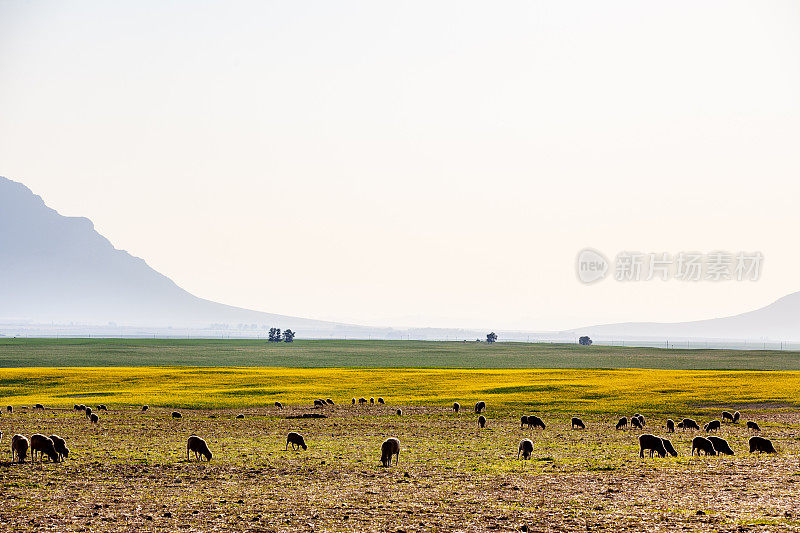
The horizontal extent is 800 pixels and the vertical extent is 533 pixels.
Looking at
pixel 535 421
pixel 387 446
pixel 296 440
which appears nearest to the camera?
pixel 387 446

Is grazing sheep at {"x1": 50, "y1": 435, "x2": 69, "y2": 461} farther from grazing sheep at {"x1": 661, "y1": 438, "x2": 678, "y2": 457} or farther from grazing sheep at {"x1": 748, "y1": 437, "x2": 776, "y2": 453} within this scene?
grazing sheep at {"x1": 748, "y1": 437, "x2": 776, "y2": 453}

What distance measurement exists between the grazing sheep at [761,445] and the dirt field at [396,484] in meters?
0.62

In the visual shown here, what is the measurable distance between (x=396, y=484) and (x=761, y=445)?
1608cm

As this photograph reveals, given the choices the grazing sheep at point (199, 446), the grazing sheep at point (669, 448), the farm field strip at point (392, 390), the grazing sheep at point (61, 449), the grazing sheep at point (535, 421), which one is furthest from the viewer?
the farm field strip at point (392, 390)

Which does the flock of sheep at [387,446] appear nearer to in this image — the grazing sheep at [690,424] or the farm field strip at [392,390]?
the grazing sheep at [690,424]

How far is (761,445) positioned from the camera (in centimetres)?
2848

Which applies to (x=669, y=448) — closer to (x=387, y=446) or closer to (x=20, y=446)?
(x=387, y=446)

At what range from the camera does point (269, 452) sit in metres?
28.5

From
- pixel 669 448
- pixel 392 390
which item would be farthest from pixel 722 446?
pixel 392 390

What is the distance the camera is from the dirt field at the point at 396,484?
1689cm

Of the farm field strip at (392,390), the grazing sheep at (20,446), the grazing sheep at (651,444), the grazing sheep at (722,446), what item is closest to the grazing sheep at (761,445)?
the grazing sheep at (722,446)

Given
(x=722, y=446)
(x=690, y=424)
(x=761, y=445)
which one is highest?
(x=761, y=445)

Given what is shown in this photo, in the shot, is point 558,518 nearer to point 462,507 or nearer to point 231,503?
point 462,507

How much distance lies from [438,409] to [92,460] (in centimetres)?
2656
